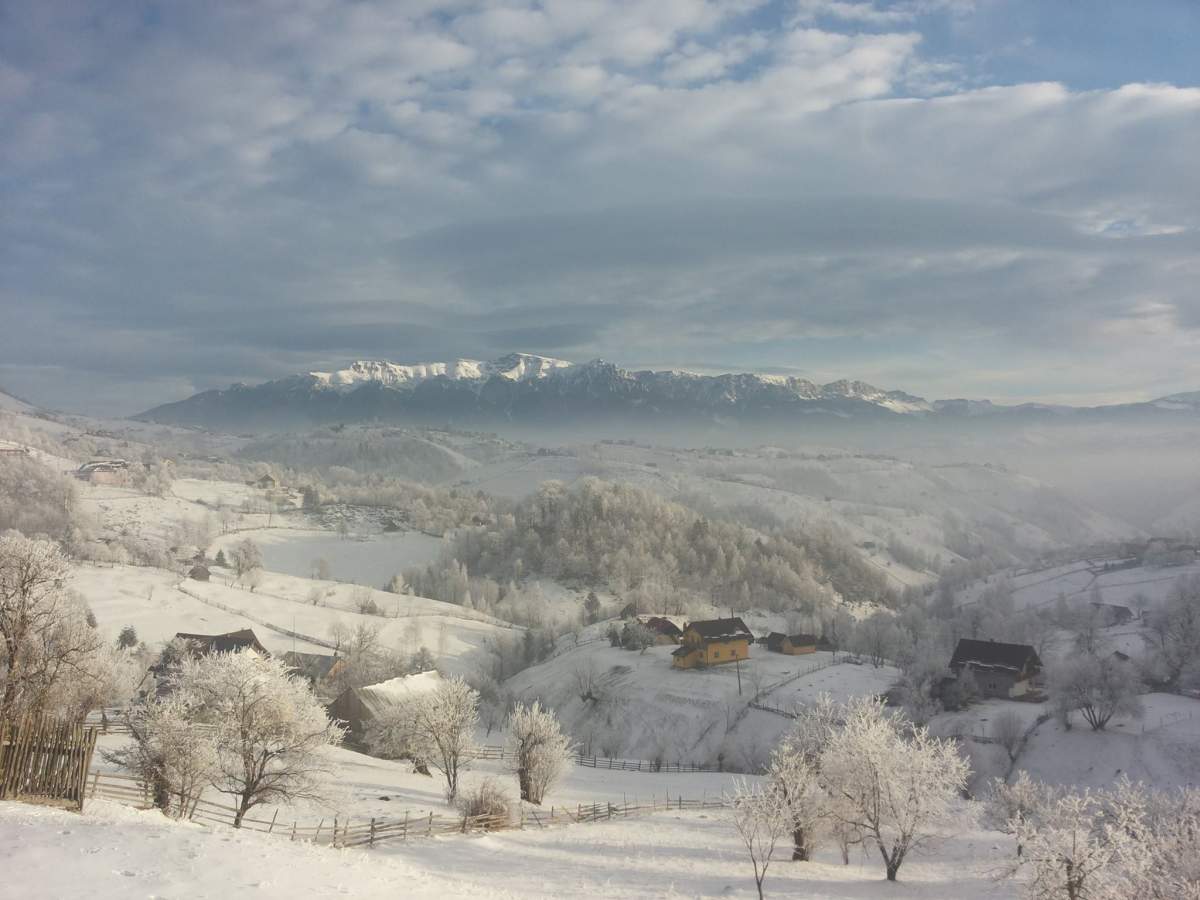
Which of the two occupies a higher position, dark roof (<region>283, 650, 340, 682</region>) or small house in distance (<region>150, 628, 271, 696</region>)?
small house in distance (<region>150, 628, 271, 696</region>)

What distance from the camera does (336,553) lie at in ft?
612

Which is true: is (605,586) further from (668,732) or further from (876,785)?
(876,785)

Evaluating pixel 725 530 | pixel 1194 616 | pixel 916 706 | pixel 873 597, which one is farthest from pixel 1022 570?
pixel 916 706

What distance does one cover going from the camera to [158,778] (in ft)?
94.2

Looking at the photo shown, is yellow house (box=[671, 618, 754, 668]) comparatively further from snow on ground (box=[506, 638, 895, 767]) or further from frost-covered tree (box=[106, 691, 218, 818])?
frost-covered tree (box=[106, 691, 218, 818])

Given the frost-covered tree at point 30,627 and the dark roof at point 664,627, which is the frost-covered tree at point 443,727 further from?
the dark roof at point 664,627

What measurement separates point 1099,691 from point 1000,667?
2137 centimetres

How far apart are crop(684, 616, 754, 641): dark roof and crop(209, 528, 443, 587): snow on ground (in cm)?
10102

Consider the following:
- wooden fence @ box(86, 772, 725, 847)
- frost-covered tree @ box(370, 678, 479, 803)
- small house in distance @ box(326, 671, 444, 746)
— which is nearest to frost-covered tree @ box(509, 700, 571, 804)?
wooden fence @ box(86, 772, 725, 847)

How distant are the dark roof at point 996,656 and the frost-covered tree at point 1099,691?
1828 cm

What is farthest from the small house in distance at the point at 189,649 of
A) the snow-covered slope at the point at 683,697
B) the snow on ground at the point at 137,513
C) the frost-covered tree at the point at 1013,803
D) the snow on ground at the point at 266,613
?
the snow on ground at the point at 137,513

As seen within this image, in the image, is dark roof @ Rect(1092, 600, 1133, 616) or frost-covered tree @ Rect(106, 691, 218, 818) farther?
dark roof @ Rect(1092, 600, 1133, 616)

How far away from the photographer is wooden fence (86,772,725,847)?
30.0 m

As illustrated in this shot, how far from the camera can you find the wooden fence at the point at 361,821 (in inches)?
1180
